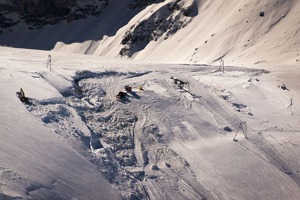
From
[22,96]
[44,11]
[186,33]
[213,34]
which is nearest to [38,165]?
[22,96]

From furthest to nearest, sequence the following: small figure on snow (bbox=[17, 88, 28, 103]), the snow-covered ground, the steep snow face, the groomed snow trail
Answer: the steep snow face, small figure on snow (bbox=[17, 88, 28, 103]), the groomed snow trail, the snow-covered ground

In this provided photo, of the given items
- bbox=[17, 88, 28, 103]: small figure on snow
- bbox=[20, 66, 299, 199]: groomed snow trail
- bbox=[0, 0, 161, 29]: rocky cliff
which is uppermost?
bbox=[17, 88, 28, 103]: small figure on snow

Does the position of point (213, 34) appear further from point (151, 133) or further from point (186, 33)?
point (151, 133)

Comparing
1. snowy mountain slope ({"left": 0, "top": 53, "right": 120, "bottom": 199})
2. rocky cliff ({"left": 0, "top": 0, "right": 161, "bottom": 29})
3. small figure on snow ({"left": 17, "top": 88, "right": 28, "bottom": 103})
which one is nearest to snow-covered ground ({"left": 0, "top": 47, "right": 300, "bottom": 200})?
snowy mountain slope ({"left": 0, "top": 53, "right": 120, "bottom": 199})

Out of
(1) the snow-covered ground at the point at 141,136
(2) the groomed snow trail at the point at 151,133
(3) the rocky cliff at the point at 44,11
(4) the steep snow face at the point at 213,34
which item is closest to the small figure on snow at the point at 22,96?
(1) the snow-covered ground at the point at 141,136

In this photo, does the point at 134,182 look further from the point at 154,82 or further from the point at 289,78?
the point at 289,78

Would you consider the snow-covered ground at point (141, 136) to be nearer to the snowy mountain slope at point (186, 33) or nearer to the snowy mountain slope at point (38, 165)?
the snowy mountain slope at point (38, 165)

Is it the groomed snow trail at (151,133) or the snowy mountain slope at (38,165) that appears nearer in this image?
the snowy mountain slope at (38,165)

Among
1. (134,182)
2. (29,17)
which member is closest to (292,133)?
(134,182)

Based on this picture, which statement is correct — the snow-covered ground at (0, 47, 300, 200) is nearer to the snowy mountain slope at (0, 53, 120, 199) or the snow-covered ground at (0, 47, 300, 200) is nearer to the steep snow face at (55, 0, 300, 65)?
the snowy mountain slope at (0, 53, 120, 199)
